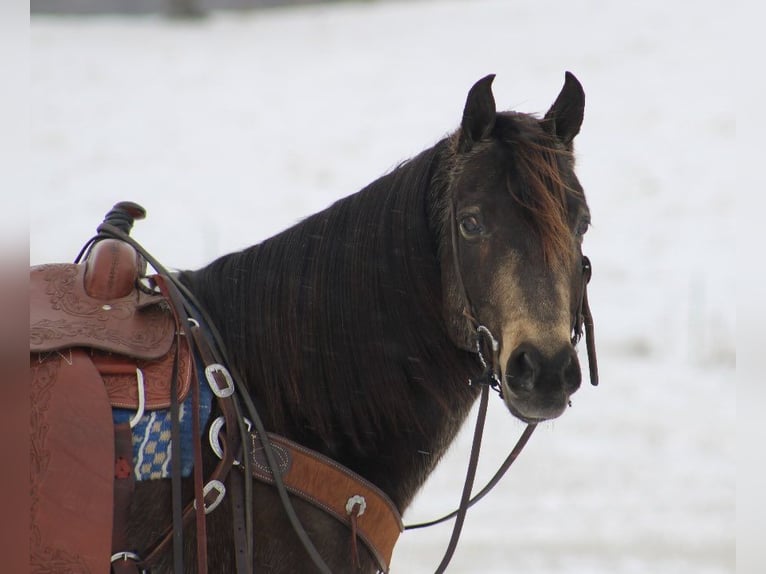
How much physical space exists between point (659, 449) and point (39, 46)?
13.8 meters

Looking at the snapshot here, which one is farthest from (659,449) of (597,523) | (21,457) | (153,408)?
(21,457)

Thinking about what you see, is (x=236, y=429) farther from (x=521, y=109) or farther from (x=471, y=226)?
(x=521, y=109)

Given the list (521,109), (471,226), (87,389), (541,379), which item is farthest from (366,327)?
(521,109)

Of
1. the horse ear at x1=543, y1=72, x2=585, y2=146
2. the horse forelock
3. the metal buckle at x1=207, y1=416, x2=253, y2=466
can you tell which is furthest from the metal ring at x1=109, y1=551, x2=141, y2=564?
the horse ear at x1=543, y1=72, x2=585, y2=146

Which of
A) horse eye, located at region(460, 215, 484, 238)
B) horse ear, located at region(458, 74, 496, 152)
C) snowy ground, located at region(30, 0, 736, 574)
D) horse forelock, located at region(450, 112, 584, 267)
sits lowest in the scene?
snowy ground, located at region(30, 0, 736, 574)

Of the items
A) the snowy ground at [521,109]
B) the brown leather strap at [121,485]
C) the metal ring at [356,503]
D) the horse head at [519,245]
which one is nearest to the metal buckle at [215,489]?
the brown leather strap at [121,485]

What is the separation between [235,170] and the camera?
1212cm

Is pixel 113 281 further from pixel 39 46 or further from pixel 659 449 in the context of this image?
pixel 39 46

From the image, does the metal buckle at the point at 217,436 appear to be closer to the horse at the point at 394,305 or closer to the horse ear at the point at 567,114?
the horse at the point at 394,305

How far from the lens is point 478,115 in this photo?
221 centimetres

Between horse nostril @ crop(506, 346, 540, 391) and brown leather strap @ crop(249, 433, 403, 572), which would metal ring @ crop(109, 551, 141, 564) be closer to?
brown leather strap @ crop(249, 433, 403, 572)

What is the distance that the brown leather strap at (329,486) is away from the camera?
2156mm

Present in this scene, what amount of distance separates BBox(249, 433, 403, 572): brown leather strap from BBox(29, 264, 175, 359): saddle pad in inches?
15.0

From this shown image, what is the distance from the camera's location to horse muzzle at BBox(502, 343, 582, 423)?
199cm
